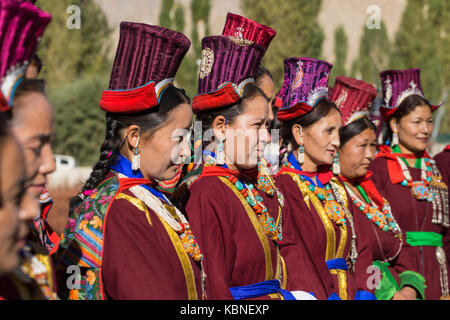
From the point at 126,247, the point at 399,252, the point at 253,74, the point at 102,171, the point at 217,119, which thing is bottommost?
the point at 399,252

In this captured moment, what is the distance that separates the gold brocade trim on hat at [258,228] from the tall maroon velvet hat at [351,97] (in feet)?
6.09

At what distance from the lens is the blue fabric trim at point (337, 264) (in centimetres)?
395

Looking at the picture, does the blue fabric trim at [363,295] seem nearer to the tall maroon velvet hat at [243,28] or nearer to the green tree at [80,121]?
the tall maroon velvet hat at [243,28]

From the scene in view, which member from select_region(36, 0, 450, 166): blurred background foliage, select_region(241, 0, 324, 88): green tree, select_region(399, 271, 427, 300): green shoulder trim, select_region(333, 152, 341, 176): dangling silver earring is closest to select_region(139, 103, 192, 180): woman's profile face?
select_region(333, 152, 341, 176): dangling silver earring

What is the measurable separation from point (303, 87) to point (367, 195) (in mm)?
1250

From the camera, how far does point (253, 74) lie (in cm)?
343

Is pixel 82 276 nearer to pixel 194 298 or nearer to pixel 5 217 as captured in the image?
pixel 194 298

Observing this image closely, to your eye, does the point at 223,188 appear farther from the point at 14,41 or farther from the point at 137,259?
the point at 14,41

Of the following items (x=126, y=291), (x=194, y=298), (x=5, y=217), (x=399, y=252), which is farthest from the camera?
(x=399, y=252)

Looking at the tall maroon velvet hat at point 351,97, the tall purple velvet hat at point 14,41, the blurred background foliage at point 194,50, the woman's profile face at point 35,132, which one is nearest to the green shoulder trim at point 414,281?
the tall maroon velvet hat at point 351,97

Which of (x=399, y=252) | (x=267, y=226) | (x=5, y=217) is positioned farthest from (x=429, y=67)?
(x=5, y=217)

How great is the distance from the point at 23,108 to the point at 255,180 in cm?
195

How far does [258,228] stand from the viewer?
3176mm

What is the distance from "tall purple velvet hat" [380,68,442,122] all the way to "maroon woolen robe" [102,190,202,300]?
11.3 feet
